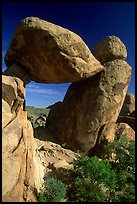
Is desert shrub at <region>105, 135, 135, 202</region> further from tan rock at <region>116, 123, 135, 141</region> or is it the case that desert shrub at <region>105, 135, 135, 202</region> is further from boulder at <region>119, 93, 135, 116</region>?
boulder at <region>119, 93, 135, 116</region>

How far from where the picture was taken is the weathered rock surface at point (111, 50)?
13.1 meters

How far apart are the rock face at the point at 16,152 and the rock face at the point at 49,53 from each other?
8.97 ft

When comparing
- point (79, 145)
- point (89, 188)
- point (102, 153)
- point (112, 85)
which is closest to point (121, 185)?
point (89, 188)

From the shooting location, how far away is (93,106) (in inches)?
473

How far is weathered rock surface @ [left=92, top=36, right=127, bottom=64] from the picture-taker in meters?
13.1

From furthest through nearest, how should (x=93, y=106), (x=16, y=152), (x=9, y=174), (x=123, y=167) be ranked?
(x=93, y=106)
(x=123, y=167)
(x=16, y=152)
(x=9, y=174)

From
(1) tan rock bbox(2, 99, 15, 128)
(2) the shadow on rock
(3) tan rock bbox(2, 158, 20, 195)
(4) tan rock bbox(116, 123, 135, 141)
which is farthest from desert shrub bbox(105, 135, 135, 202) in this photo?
(1) tan rock bbox(2, 99, 15, 128)

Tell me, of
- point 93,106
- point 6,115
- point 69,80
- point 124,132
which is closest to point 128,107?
point 124,132

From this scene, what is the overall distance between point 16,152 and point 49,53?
5217 mm

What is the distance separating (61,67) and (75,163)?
4.48m

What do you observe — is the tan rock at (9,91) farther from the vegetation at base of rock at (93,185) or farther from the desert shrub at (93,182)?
the desert shrub at (93,182)

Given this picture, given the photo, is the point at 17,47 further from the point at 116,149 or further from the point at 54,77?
the point at 116,149

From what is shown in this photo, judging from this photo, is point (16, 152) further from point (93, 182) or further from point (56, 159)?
point (56, 159)

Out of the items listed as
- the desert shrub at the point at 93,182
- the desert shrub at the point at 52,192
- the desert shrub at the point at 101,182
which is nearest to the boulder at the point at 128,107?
the desert shrub at the point at 101,182
